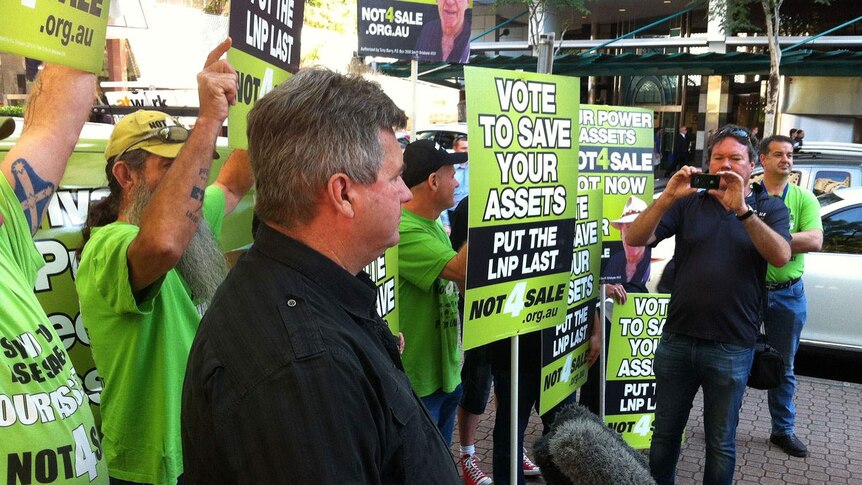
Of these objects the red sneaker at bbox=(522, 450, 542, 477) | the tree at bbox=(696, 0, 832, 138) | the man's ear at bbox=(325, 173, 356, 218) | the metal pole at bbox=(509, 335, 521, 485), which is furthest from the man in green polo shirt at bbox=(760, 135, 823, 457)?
the tree at bbox=(696, 0, 832, 138)

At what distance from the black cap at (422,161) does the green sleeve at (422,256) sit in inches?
10.2

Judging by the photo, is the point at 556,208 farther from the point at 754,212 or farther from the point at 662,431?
the point at 662,431

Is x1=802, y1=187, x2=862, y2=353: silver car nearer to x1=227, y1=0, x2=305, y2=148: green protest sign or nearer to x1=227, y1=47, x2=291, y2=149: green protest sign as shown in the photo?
x1=227, y1=0, x2=305, y2=148: green protest sign

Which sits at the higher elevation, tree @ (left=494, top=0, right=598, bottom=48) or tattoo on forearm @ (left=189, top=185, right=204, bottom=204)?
tree @ (left=494, top=0, right=598, bottom=48)

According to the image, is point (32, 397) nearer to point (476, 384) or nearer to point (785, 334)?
point (476, 384)

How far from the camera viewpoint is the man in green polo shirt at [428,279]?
345 cm

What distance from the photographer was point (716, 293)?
365cm

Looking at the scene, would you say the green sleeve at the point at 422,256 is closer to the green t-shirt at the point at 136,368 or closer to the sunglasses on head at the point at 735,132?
the green t-shirt at the point at 136,368

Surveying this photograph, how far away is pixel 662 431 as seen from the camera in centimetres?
387

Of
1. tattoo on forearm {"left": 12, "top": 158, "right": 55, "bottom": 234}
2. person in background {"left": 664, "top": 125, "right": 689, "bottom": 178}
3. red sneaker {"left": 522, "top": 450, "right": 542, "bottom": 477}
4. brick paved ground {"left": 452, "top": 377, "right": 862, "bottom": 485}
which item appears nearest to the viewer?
tattoo on forearm {"left": 12, "top": 158, "right": 55, "bottom": 234}

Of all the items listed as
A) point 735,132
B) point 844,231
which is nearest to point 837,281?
point 844,231

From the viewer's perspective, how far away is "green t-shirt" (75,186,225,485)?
228 centimetres

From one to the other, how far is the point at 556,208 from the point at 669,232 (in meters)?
0.76

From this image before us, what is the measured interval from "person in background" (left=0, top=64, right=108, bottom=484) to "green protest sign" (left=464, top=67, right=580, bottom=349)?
5.10 feet
